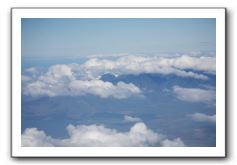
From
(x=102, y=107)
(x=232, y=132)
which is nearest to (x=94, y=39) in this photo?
(x=102, y=107)

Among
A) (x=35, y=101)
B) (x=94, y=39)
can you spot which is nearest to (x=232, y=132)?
(x=94, y=39)

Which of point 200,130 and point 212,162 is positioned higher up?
point 200,130

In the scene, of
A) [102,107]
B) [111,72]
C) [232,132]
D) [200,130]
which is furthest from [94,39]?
[232,132]

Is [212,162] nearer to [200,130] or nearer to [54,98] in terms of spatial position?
[200,130]

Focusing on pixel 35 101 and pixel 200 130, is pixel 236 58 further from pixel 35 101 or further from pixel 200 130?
pixel 35 101

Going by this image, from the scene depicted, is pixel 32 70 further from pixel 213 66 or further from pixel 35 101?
pixel 213 66

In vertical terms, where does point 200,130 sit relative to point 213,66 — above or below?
below

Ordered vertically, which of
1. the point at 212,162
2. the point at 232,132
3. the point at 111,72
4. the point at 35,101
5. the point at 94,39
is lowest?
the point at 212,162

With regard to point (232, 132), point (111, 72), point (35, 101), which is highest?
point (111, 72)
